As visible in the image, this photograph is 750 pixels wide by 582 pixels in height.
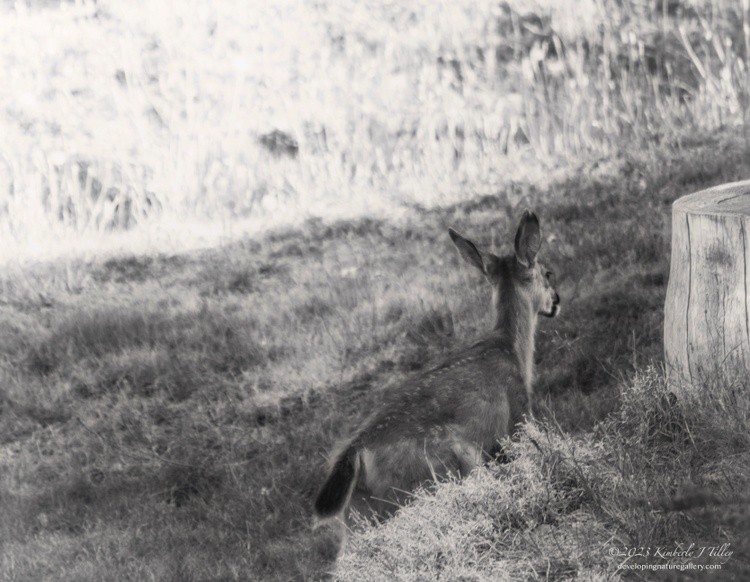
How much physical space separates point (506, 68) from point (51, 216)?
3683 mm

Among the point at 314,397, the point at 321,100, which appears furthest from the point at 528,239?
the point at 321,100

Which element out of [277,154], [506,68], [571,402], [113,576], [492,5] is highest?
[492,5]

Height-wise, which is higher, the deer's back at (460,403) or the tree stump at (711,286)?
the tree stump at (711,286)

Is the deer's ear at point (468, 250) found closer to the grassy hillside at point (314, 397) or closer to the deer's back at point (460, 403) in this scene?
the deer's back at point (460, 403)

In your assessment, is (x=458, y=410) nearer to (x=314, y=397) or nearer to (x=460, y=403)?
(x=460, y=403)

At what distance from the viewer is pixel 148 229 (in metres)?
6.53

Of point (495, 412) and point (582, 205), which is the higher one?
point (582, 205)

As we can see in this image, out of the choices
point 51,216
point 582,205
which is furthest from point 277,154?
point 582,205

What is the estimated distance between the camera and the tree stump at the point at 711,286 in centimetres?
417

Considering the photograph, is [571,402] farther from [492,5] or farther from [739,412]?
[492,5]

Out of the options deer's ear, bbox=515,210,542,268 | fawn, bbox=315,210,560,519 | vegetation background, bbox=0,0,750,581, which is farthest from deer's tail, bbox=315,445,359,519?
deer's ear, bbox=515,210,542,268

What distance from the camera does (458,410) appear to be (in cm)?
441

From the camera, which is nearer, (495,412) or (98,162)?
(495,412)

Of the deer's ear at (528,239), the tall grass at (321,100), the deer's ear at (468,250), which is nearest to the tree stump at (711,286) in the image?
the deer's ear at (528,239)
